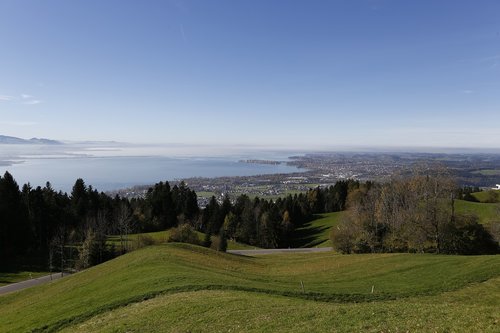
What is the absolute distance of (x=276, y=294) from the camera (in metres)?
21.2

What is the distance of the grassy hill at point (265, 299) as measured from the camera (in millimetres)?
13805

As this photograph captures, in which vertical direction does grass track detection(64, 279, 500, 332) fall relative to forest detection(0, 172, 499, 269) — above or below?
above

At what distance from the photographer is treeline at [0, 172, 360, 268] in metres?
58.2

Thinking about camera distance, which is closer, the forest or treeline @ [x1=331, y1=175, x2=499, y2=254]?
treeline @ [x1=331, y1=175, x2=499, y2=254]

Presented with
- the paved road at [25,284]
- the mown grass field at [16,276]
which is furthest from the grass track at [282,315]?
the mown grass field at [16,276]

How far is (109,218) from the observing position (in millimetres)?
81938

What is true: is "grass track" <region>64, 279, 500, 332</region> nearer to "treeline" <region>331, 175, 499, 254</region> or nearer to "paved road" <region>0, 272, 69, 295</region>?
"treeline" <region>331, 175, 499, 254</region>

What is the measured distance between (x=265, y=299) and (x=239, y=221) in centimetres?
7575

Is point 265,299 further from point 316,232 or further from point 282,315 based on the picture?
point 316,232

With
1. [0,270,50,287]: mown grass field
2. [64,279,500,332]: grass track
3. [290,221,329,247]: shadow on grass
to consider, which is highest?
[64,279,500,332]: grass track

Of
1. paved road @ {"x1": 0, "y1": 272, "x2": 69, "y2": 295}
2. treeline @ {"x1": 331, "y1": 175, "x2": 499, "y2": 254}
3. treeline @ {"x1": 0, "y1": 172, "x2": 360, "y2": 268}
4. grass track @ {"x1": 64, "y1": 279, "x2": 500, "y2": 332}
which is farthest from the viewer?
treeline @ {"x1": 0, "y1": 172, "x2": 360, "y2": 268}

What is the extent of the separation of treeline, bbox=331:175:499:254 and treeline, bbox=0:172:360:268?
2600 centimetres

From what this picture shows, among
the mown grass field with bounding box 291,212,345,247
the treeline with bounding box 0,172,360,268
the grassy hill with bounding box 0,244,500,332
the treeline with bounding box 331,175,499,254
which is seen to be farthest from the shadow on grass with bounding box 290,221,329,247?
the grassy hill with bounding box 0,244,500,332

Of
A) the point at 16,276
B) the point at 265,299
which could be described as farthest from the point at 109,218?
the point at 265,299
